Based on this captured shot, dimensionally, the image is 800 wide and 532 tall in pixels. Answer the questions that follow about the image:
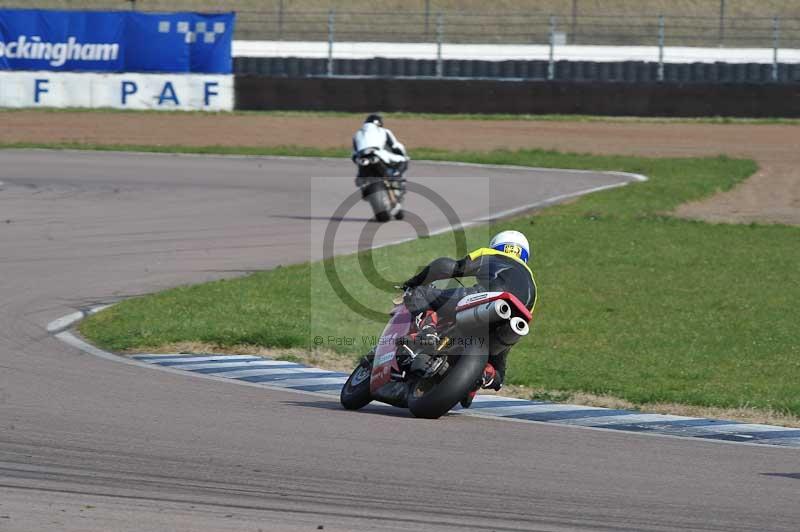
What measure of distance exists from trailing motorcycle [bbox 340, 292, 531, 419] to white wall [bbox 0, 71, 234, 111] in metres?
26.7

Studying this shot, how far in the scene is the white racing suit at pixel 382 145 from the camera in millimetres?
18594

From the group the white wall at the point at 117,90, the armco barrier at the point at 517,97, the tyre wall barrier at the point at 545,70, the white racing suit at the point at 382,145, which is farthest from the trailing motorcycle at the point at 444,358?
the white wall at the point at 117,90

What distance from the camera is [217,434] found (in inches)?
299

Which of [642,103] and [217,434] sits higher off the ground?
[642,103]

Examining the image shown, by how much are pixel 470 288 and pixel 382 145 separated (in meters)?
10.5

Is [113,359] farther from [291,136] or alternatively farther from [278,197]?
[291,136]

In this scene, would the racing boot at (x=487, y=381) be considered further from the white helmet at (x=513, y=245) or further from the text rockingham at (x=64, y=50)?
the text rockingham at (x=64, y=50)

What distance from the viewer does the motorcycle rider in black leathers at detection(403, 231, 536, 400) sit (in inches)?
324

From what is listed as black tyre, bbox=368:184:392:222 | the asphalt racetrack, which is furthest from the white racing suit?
the asphalt racetrack

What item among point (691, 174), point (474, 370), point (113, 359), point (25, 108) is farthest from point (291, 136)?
point (474, 370)

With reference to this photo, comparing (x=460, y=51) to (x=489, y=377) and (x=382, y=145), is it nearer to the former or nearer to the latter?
(x=382, y=145)

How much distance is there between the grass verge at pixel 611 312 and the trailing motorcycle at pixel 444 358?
175 cm

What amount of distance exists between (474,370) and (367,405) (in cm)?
124

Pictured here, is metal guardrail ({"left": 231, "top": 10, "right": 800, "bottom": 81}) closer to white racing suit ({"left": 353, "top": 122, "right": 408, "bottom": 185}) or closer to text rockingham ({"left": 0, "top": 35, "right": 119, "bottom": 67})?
text rockingham ({"left": 0, "top": 35, "right": 119, "bottom": 67})
